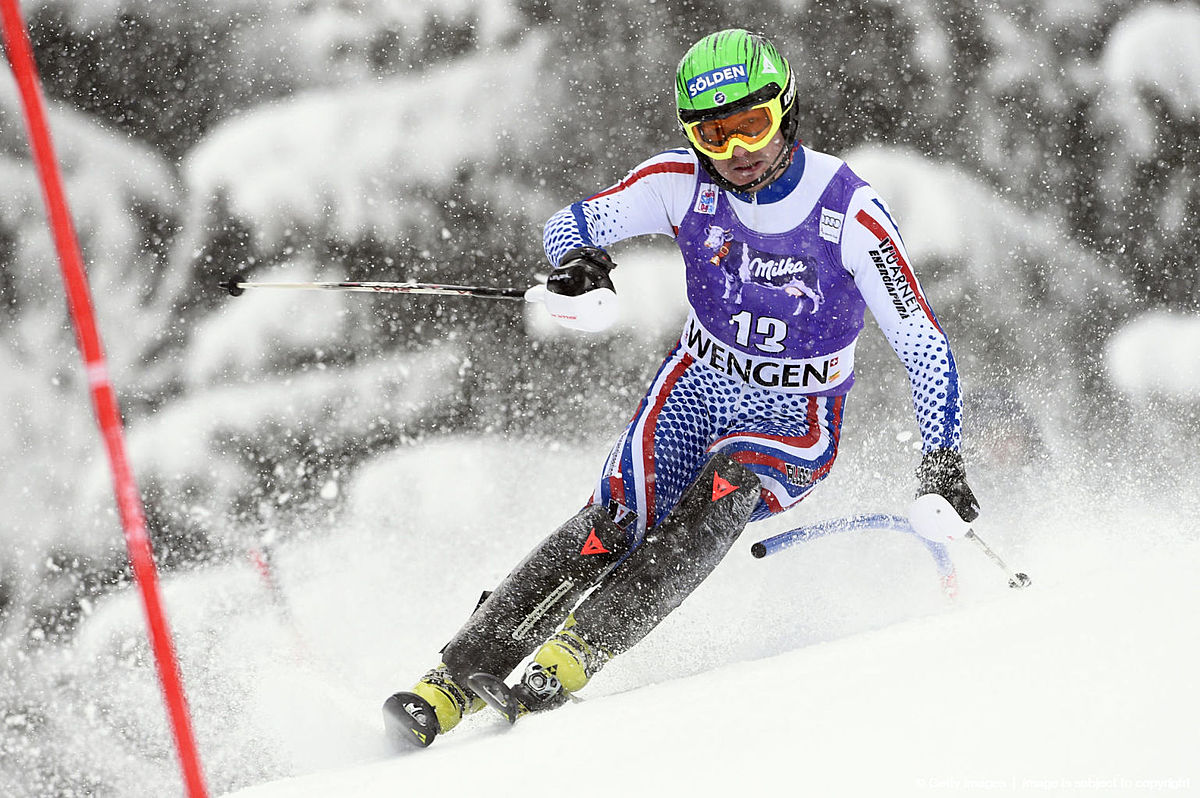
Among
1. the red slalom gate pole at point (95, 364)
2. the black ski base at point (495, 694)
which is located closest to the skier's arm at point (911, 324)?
the black ski base at point (495, 694)

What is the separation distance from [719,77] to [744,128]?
0.42 feet

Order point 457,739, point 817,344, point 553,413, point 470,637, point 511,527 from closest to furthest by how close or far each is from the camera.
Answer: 1. point 457,739
2. point 470,637
3. point 817,344
4. point 511,527
5. point 553,413

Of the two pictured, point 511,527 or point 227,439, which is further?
point 227,439

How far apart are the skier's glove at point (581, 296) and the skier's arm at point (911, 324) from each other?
58 cm

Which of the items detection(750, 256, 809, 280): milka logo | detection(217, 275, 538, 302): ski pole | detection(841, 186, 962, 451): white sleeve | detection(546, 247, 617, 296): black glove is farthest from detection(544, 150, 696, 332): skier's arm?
detection(841, 186, 962, 451): white sleeve

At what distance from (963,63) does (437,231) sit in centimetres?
337

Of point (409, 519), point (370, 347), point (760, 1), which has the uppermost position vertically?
point (760, 1)

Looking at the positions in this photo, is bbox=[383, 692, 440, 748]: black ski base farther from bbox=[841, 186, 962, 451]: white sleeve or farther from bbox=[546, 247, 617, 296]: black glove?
bbox=[841, 186, 962, 451]: white sleeve

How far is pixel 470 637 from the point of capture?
255cm

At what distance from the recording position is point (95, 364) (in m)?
1.50

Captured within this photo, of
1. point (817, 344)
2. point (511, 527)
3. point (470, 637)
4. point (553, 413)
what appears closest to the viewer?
point (470, 637)

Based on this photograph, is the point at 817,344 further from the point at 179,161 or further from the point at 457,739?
the point at 179,161

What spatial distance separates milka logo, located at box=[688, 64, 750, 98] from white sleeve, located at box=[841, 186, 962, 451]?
15.4 inches

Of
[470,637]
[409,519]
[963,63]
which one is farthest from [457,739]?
[963,63]
